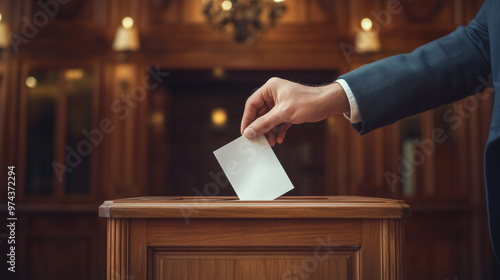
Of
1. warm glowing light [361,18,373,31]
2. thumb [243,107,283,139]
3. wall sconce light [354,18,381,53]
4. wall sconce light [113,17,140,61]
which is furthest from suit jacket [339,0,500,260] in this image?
wall sconce light [113,17,140,61]

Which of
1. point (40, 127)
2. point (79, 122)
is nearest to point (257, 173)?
point (79, 122)

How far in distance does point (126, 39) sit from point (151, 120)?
33.8 inches

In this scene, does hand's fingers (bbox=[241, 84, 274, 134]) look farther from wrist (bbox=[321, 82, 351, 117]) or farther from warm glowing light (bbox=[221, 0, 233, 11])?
warm glowing light (bbox=[221, 0, 233, 11])

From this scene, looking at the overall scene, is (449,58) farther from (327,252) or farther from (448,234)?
(448,234)

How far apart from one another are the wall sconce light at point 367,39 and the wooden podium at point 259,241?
3607 mm

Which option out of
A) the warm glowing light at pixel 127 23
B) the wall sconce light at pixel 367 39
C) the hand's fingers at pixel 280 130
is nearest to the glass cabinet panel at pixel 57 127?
the warm glowing light at pixel 127 23

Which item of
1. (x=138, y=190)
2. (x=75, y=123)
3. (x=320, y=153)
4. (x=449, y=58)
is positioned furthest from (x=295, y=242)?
(x=320, y=153)

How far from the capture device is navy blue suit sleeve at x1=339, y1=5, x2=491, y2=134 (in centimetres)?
109

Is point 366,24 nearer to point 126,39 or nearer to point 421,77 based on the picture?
point 126,39

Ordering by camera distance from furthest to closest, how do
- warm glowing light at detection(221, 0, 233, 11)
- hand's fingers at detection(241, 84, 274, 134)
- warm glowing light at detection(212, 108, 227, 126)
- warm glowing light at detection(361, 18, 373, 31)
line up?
1. warm glowing light at detection(212, 108, 227, 126)
2. warm glowing light at detection(361, 18, 373, 31)
3. warm glowing light at detection(221, 0, 233, 11)
4. hand's fingers at detection(241, 84, 274, 134)

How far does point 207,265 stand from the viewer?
1045mm

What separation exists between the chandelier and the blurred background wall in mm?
519

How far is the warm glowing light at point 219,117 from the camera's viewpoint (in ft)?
18.6

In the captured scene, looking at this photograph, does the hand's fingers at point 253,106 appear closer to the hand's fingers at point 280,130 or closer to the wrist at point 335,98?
the hand's fingers at point 280,130
